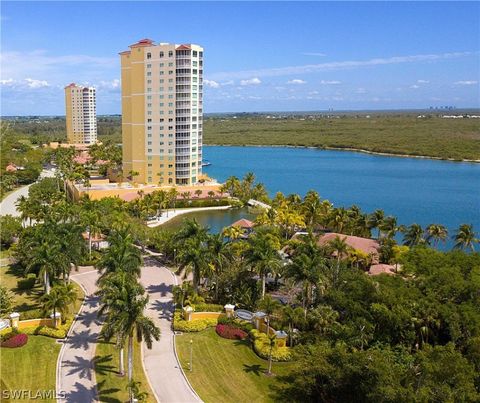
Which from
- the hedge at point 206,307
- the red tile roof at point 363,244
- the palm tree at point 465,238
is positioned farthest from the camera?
the palm tree at point 465,238

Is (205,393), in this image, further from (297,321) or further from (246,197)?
(246,197)

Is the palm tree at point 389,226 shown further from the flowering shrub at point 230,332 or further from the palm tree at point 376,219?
the flowering shrub at point 230,332

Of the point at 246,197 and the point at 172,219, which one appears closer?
the point at 172,219

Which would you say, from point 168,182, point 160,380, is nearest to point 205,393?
point 160,380

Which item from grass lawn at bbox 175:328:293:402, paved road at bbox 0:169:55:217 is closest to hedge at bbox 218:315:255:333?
grass lawn at bbox 175:328:293:402

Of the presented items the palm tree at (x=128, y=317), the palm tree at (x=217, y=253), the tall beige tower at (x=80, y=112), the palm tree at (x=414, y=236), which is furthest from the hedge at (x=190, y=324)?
the tall beige tower at (x=80, y=112)

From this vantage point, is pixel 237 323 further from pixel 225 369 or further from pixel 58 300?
pixel 58 300
